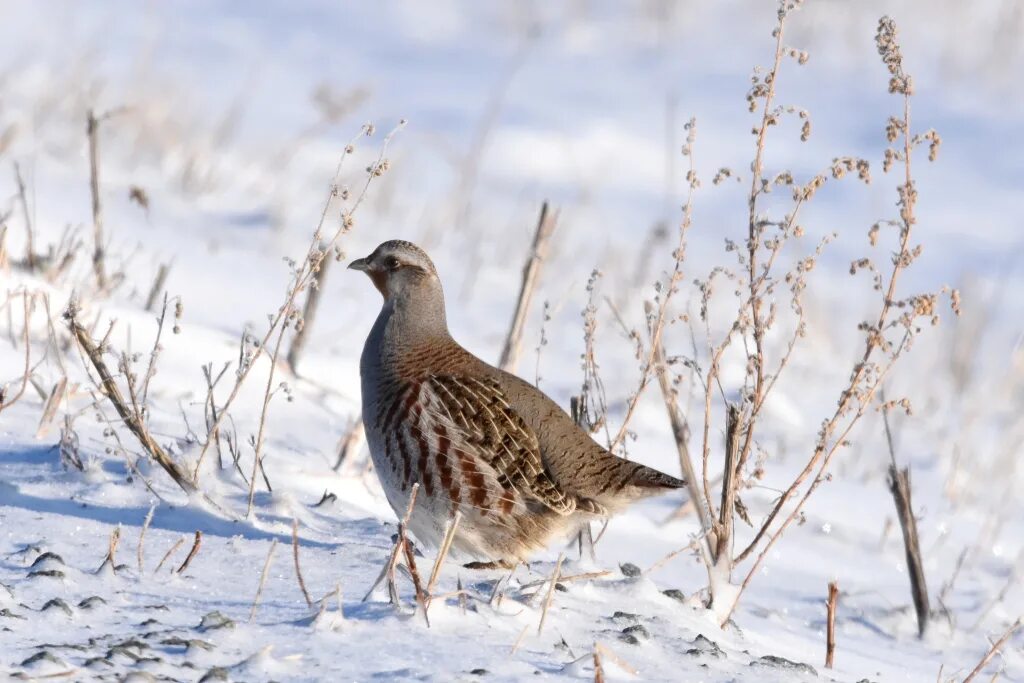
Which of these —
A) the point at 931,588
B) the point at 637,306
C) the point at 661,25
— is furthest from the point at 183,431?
the point at 661,25

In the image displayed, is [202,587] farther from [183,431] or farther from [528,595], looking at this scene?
[183,431]

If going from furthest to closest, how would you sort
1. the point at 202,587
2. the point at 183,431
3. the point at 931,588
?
the point at 931,588 < the point at 183,431 < the point at 202,587

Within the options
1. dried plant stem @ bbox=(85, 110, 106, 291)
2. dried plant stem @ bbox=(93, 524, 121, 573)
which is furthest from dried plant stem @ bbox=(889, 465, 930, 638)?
dried plant stem @ bbox=(85, 110, 106, 291)

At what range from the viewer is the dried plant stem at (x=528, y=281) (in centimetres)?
452

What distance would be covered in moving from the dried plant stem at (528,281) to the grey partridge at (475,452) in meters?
0.93

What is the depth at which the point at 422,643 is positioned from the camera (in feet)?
8.34

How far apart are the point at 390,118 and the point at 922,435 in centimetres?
705

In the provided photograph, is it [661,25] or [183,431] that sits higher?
[661,25]

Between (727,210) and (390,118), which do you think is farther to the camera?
Answer: (727,210)

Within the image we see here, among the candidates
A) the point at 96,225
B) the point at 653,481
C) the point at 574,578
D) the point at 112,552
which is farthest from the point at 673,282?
the point at 96,225

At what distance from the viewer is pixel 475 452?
10.9 ft

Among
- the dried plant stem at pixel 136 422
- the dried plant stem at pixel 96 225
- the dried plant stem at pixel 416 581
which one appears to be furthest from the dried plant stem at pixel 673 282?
the dried plant stem at pixel 96 225

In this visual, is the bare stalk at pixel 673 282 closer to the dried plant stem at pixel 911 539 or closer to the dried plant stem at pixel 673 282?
the dried plant stem at pixel 673 282

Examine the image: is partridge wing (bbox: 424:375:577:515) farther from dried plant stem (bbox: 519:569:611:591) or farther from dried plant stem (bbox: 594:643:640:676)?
dried plant stem (bbox: 594:643:640:676)
